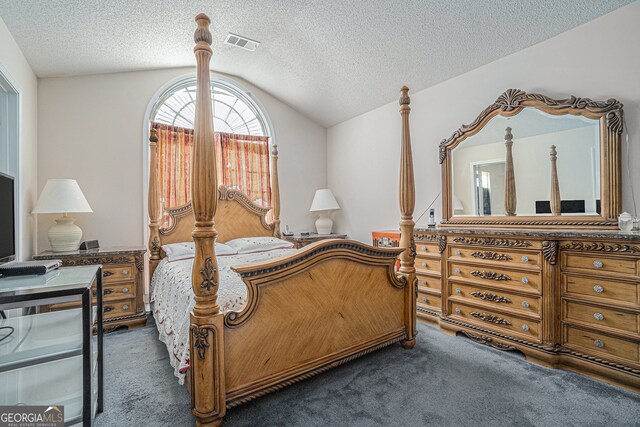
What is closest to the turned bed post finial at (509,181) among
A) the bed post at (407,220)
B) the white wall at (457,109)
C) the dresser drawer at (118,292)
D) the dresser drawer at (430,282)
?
the white wall at (457,109)

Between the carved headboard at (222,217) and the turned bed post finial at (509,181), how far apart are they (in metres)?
2.69

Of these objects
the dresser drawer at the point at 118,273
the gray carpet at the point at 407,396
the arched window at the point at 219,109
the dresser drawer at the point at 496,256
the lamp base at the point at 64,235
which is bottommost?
the gray carpet at the point at 407,396

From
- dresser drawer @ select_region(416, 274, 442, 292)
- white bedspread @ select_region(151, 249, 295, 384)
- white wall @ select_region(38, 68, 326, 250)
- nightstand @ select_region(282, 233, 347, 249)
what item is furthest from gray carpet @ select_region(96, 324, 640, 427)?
nightstand @ select_region(282, 233, 347, 249)

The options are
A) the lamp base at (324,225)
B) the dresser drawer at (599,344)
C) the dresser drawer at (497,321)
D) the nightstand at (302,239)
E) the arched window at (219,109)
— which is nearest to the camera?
the dresser drawer at (599,344)

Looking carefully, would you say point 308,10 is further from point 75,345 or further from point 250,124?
point 75,345

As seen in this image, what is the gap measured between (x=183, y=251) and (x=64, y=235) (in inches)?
41.6

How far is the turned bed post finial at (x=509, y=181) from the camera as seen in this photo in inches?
112

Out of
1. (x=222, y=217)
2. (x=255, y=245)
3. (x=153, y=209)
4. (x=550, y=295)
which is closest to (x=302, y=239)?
(x=255, y=245)

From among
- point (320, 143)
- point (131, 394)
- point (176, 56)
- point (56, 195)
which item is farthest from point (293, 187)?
point (131, 394)

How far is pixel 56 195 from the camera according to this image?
115 inches

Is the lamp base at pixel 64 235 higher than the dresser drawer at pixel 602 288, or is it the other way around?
the lamp base at pixel 64 235

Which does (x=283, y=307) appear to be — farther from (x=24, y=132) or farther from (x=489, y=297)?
(x=24, y=132)

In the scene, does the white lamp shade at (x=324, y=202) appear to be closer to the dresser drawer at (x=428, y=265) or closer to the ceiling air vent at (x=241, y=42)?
the dresser drawer at (x=428, y=265)

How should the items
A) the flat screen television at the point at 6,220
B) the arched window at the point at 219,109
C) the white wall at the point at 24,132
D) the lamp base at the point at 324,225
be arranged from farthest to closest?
the lamp base at the point at 324,225 → the arched window at the point at 219,109 → the white wall at the point at 24,132 → the flat screen television at the point at 6,220
